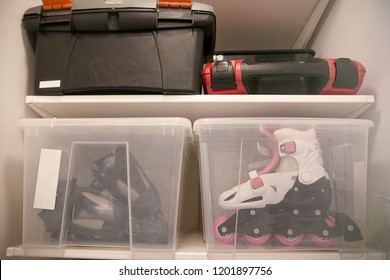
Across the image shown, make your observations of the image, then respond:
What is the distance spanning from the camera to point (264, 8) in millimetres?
859

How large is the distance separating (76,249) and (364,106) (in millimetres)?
793

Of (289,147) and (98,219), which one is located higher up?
(289,147)

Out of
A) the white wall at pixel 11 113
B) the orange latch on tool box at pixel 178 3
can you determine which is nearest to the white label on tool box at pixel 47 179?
the white wall at pixel 11 113

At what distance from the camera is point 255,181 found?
2.00 feet

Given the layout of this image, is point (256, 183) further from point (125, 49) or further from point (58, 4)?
point (58, 4)

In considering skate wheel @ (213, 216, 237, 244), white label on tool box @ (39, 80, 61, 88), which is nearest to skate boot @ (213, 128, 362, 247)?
skate wheel @ (213, 216, 237, 244)

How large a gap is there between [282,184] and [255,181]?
0.20ft

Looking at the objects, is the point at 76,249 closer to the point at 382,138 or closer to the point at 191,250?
the point at 191,250

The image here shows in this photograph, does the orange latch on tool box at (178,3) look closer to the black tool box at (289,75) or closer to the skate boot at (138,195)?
the black tool box at (289,75)

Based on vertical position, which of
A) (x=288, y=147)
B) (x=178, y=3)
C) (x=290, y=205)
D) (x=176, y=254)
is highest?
(x=178, y=3)

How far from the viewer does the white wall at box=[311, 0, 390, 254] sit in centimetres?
64

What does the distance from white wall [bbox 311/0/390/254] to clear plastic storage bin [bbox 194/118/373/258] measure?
0.05 meters

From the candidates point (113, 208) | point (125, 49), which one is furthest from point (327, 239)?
point (125, 49)

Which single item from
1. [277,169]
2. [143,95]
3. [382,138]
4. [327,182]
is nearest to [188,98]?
[143,95]
